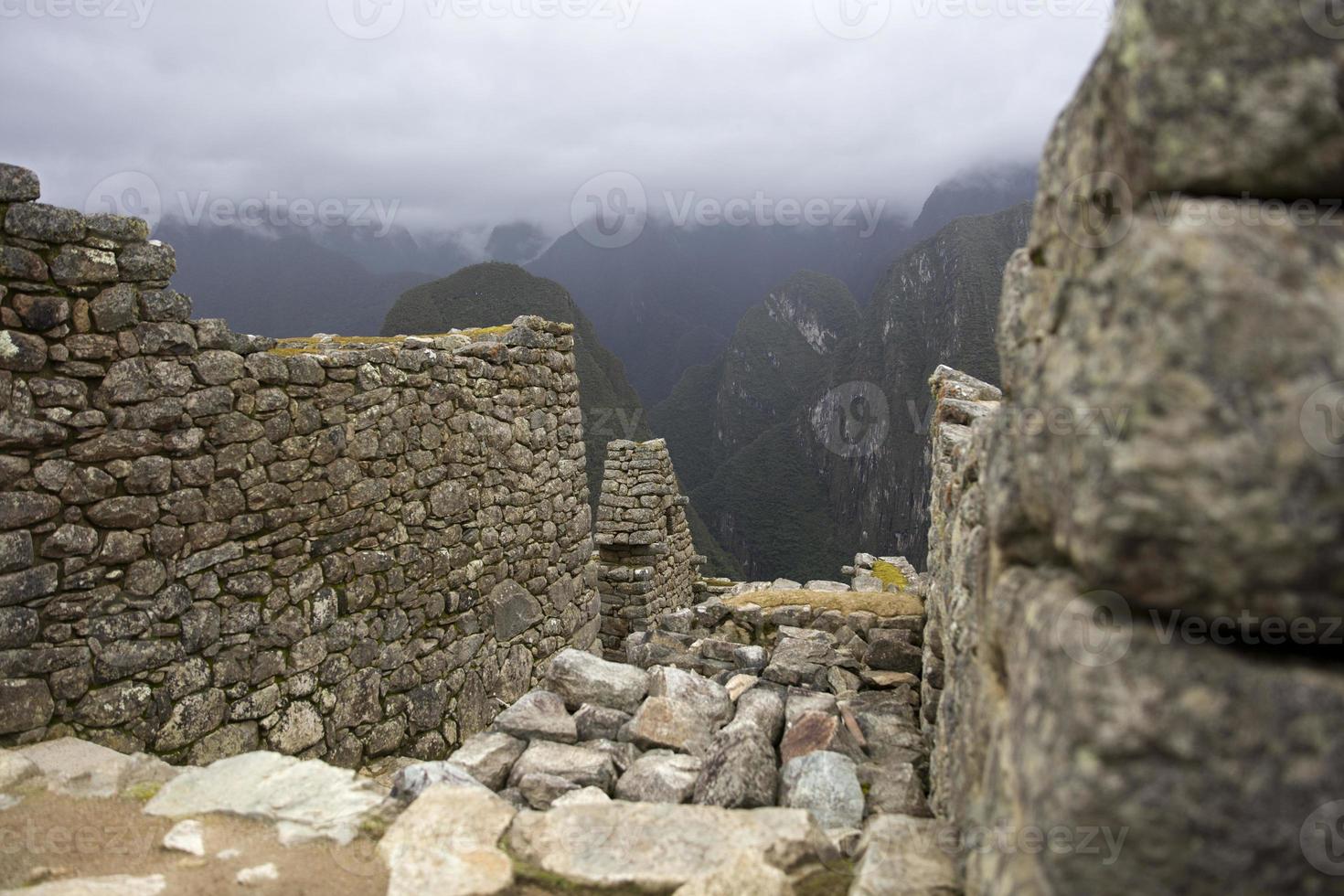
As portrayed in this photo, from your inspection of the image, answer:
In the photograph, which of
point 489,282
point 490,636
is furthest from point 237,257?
point 490,636

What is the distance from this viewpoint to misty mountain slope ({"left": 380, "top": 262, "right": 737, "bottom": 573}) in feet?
208

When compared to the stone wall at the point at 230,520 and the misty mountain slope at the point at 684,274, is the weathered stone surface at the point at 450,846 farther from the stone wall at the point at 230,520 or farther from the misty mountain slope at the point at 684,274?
the misty mountain slope at the point at 684,274

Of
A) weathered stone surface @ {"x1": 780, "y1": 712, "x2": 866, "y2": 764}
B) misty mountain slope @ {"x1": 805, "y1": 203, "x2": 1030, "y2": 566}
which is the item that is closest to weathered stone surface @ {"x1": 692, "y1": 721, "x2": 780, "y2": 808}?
weathered stone surface @ {"x1": 780, "y1": 712, "x2": 866, "y2": 764}

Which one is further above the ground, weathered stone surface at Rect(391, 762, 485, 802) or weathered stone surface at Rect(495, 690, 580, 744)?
weathered stone surface at Rect(391, 762, 485, 802)

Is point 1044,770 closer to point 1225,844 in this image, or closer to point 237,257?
point 1225,844

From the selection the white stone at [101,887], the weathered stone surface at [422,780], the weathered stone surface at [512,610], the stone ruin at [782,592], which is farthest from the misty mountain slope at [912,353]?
the white stone at [101,887]

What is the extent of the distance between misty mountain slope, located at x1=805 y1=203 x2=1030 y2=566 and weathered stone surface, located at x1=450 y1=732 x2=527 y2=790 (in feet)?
300

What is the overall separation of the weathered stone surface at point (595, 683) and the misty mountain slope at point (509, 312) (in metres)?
53.0

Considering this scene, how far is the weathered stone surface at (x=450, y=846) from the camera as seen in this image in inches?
102

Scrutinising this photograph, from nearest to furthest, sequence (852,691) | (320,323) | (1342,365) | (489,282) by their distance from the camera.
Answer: (1342,365), (852,691), (489,282), (320,323)

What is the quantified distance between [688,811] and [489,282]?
256ft

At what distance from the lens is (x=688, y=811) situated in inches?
114

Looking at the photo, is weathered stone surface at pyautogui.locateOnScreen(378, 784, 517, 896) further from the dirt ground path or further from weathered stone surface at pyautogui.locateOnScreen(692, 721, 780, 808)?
weathered stone surface at pyautogui.locateOnScreen(692, 721, 780, 808)

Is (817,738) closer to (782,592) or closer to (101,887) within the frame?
(101,887)
